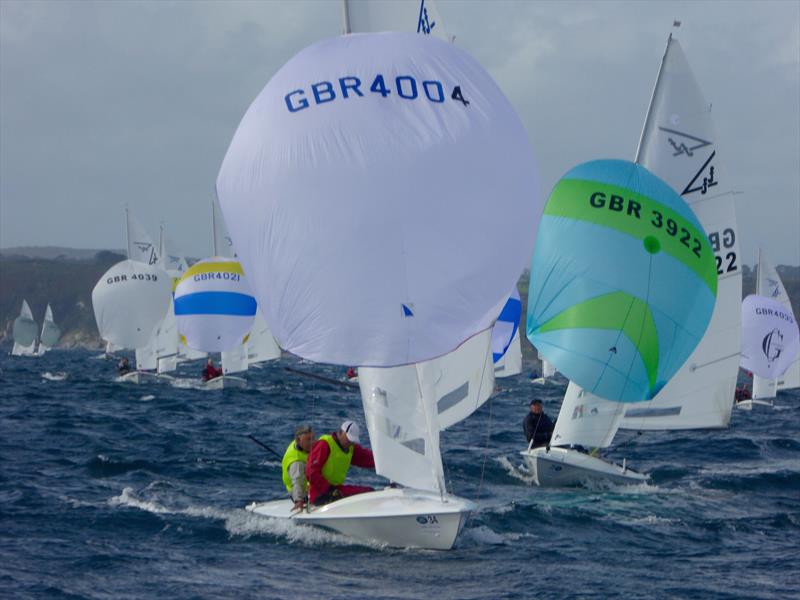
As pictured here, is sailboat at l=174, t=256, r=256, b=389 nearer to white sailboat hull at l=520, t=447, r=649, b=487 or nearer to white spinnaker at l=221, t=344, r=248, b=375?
white spinnaker at l=221, t=344, r=248, b=375

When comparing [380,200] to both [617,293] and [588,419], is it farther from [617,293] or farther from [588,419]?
[588,419]

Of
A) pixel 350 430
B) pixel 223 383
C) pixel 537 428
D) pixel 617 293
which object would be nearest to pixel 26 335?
pixel 223 383

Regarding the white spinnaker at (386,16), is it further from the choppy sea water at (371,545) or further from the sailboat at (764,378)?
the sailboat at (764,378)

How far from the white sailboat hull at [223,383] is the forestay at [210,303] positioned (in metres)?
2.26

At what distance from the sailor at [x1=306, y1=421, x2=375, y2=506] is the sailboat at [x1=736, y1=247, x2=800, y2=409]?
2546 centimetres

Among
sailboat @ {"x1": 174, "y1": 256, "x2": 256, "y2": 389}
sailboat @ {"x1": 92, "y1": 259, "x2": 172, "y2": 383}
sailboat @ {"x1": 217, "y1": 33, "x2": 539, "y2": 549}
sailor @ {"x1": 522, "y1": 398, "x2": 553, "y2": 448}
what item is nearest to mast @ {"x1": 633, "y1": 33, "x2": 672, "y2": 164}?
sailor @ {"x1": 522, "y1": 398, "x2": 553, "y2": 448}

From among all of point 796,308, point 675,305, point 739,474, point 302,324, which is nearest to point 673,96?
point 675,305

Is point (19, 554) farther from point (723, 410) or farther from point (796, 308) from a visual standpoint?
point (796, 308)

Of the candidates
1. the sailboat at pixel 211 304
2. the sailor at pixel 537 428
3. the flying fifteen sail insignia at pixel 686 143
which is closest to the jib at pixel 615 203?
the flying fifteen sail insignia at pixel 686 143

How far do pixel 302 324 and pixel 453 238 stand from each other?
1528 millimetres

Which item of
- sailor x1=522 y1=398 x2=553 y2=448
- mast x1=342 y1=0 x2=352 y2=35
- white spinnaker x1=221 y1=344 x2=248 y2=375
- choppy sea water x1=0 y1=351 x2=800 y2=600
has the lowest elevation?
choppy sea water x1=0 y1=351 x2=800 y2=600

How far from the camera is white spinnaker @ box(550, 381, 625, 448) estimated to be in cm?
1856

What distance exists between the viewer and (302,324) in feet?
36.0

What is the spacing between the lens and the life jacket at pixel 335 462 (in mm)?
13484
